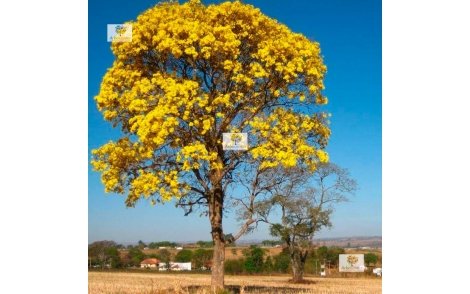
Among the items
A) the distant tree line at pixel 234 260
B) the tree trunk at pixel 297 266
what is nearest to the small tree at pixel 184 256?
the distant tree line at pixel 234 260

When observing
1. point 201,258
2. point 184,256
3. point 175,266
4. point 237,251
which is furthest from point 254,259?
point 175,266

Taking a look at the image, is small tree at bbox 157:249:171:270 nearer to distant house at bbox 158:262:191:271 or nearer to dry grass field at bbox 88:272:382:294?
distant house at bbox 158:262:191:271

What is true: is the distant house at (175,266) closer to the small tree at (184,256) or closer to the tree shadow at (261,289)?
the small tree at (184,256)

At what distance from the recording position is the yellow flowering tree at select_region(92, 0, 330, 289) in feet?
34.9

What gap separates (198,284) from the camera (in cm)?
1118

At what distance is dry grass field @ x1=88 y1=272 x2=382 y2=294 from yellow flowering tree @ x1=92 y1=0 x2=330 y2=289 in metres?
0.36

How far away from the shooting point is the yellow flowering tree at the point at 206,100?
1064 cm

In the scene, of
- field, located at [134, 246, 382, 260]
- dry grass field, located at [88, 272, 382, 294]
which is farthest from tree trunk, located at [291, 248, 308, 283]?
field, located at [134, 246, 382, 260]

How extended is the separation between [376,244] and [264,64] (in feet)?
9.42

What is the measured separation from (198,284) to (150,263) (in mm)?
835

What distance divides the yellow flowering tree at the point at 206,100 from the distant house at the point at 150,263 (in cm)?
77
